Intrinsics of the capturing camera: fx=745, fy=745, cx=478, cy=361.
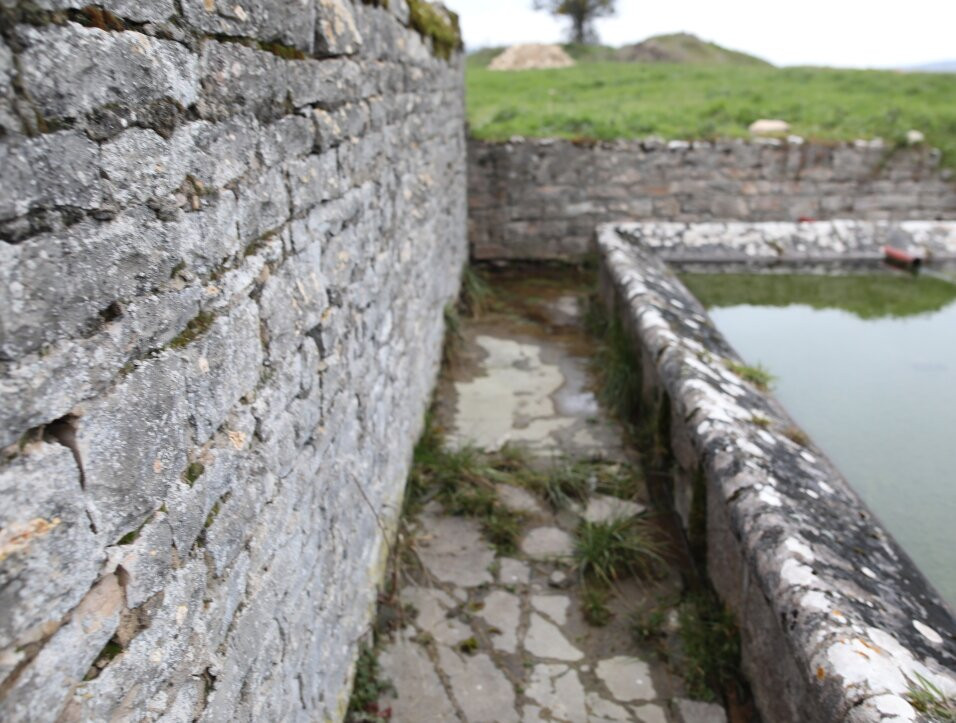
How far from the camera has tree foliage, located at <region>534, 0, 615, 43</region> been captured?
1107 inches

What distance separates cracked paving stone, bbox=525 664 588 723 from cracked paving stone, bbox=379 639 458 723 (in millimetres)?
312

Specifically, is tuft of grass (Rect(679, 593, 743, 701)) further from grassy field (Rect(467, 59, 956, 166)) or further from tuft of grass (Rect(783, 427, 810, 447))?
grassy field (Rect(467, 59, 956, 166))

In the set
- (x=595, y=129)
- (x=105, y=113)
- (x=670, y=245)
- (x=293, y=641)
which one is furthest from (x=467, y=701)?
(x=595, y=129)

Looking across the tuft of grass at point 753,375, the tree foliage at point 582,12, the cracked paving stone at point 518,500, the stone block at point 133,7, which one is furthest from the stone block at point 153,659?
the tree foliage at point 582,12

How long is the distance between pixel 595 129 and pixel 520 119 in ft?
3.65

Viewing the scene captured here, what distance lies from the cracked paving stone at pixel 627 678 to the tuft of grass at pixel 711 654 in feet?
0.45

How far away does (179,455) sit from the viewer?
1263 millimetres

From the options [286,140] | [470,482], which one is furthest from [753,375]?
[286,140]

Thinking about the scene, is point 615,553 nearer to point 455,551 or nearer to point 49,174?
point 455,551

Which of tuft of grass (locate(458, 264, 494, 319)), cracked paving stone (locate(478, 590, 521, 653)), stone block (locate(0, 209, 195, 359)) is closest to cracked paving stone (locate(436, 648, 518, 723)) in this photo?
cracked paving stone (locate(478, 590, 521, 653))

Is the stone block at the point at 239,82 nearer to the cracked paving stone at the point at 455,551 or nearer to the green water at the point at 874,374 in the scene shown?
the cracked paving stone at the point at 455,551

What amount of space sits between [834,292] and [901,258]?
995 millimetres

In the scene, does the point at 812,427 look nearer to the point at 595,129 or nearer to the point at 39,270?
the point at 39,270

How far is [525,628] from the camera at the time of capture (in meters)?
2.93
